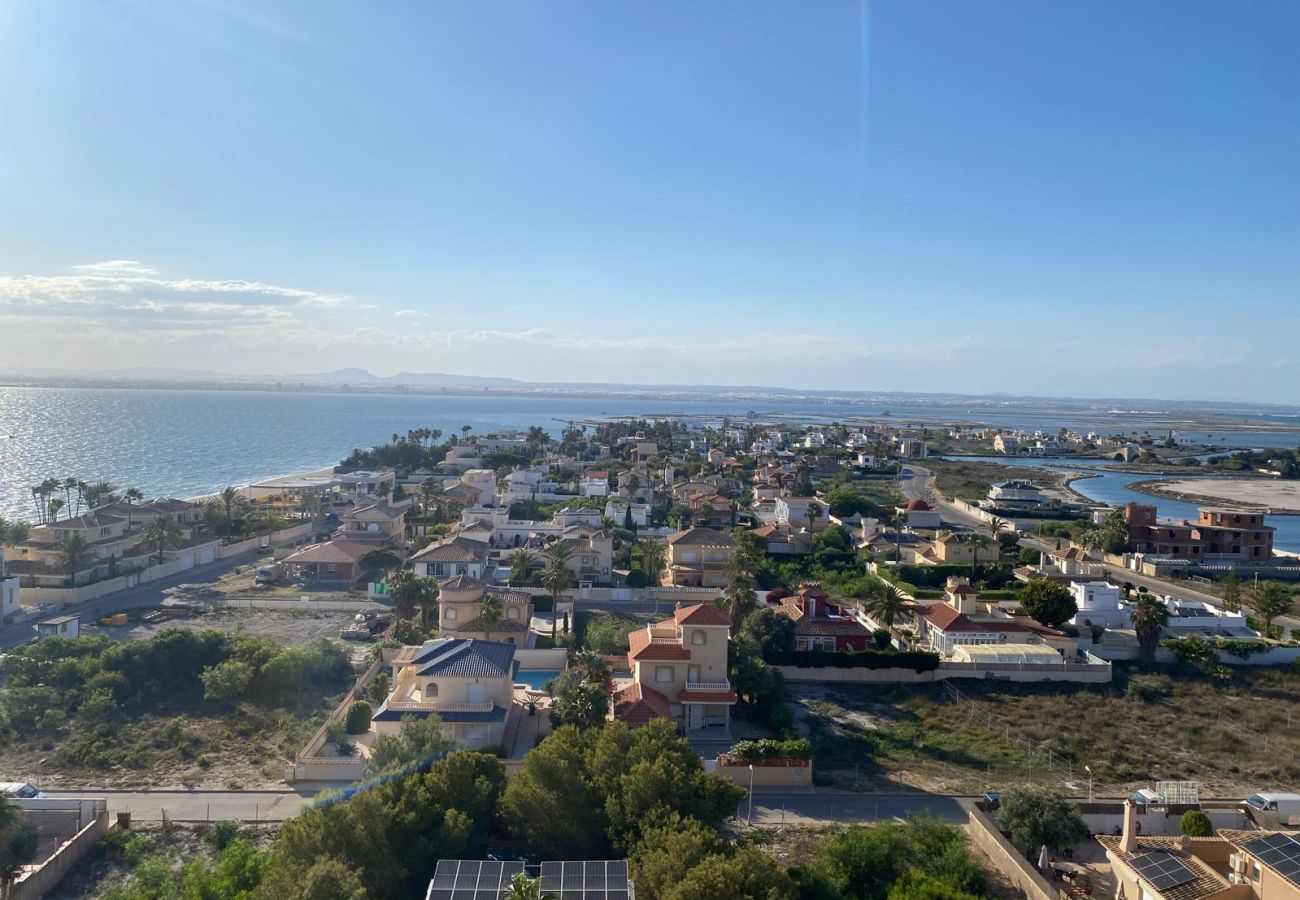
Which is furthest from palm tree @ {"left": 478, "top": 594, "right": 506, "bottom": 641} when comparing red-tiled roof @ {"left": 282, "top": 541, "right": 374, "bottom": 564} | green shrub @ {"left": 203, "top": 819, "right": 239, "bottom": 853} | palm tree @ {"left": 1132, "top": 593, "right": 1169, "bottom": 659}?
palm tree @ {"left": 1132, "top": 593, "right": 1169, "bottom": 659}

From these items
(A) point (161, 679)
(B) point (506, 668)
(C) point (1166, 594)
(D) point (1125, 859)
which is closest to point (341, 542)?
(A) point (161, 679)

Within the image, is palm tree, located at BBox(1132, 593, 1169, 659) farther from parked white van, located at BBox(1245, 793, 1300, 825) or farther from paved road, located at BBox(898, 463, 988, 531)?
paved road, located at BBox(898, 463, 988, 531)

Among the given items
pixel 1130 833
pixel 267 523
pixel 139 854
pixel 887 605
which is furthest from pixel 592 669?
pixel 267 523

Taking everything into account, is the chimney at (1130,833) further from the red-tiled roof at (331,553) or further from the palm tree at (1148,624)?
the red-tiled roof at (331,553)

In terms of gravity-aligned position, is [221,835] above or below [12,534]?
below

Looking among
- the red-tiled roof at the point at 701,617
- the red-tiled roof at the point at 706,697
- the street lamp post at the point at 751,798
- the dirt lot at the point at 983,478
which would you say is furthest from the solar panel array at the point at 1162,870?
the dirt lot at the point at 983,478

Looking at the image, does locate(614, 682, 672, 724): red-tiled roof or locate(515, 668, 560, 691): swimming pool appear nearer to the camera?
locate(614, 682, 672, 724): red-tiled roof

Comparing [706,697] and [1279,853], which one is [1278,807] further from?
[706,697]
